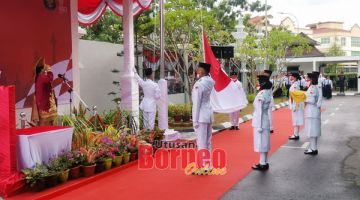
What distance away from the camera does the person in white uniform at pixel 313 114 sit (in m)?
9.84

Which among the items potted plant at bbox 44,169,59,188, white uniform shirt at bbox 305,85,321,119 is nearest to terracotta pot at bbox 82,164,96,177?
potted plant at bbox 44,169,59,188

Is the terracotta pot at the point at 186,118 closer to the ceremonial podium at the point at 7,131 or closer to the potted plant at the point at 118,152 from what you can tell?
the potted plant at the point at 118,152

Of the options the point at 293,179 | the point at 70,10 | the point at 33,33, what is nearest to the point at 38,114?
the point at 33,33

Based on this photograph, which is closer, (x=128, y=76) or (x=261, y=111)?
(x=261, y=111)

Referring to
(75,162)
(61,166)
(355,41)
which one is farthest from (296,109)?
(355,41)

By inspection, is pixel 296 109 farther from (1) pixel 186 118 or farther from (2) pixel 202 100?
(2) pixel 202 100

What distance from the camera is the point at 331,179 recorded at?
297 inches

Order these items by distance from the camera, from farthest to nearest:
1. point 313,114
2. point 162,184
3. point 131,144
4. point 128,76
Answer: point 128,76 → point 313,114 → point 131,144 → point 162,184

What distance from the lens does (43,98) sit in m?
8.91

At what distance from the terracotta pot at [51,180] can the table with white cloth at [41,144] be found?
333 millimetres

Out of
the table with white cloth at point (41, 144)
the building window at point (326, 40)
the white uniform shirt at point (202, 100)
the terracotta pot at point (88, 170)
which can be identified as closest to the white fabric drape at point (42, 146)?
the table with white cloth at point (41, 144)

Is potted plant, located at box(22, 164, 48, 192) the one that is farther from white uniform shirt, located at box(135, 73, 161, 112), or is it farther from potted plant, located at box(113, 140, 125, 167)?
white uniform shirt, located at box(135, 73, 161, 112)

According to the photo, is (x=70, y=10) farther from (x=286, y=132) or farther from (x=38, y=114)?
(x=286, y=132)

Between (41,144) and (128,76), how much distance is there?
4896 millimetres
